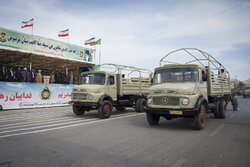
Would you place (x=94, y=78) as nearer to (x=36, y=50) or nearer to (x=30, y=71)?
(x=36, y=50)

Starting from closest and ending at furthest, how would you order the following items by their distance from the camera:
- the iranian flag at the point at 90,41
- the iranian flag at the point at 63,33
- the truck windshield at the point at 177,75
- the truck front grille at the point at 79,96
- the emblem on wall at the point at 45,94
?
the truck windshield at the point at 177,75, the truck front grille at the point at 79,96, the emblem on wall at the point at 45,94, the iranian flag at the point at 63,33, the iranian flag at the point at 90,41

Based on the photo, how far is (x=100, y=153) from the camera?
5422mm

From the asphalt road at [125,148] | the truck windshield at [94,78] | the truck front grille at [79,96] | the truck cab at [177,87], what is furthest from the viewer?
the truck windshield at [94,78]

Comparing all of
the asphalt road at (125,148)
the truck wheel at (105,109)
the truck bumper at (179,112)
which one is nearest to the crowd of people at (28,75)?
the truck wheel at (105,109)

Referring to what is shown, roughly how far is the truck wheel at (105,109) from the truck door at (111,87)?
0.75 metres

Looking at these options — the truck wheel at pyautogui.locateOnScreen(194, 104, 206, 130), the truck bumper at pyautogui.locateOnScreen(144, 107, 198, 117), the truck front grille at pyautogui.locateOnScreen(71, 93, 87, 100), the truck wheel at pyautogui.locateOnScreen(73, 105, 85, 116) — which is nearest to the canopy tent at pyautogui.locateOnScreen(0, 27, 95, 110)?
the truck wheel at pyautogui.locateOnScreen(73, 105, 85, 116)

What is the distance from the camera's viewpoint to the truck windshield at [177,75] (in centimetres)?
→ 913

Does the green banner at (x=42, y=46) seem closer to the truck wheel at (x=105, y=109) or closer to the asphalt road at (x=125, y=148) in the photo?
the truck wheel at (x=105, y=109)

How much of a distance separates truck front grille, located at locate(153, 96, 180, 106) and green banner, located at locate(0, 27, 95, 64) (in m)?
13.5

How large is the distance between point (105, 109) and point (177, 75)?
4.56 meters

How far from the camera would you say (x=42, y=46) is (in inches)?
780

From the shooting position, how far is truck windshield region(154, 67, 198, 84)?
359 inches

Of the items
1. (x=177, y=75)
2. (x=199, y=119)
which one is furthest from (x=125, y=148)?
(x=177, y=75)

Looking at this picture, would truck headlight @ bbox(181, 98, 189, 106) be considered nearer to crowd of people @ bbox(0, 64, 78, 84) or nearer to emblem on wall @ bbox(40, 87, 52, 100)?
emblem on wall @ bbox(40, 87, 52, 100)
